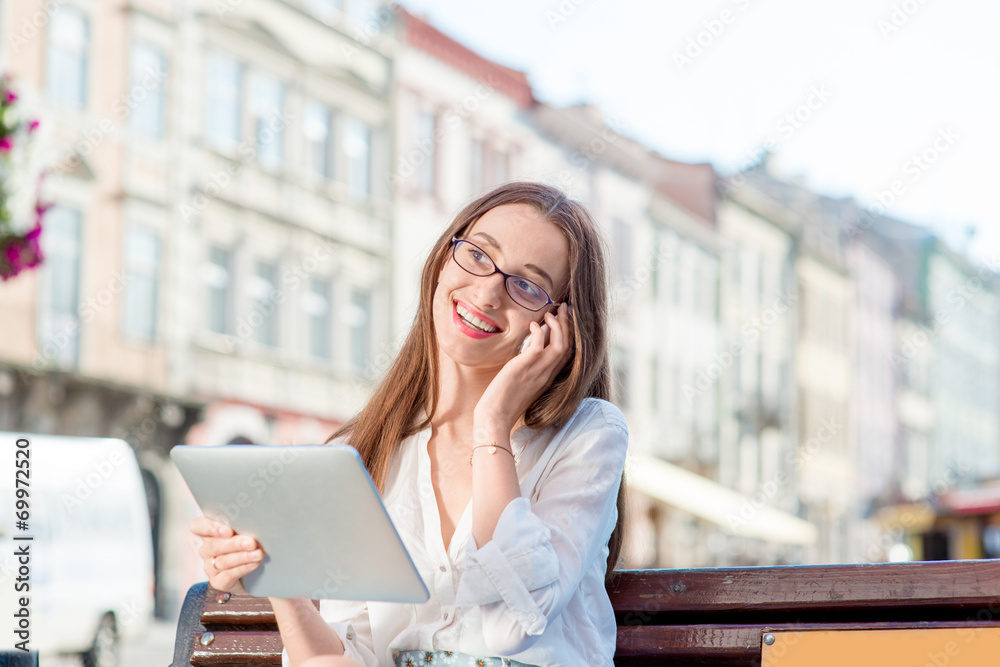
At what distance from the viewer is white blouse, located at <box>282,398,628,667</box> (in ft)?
6.71

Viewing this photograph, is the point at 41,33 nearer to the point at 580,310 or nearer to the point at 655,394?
the point at 580,310

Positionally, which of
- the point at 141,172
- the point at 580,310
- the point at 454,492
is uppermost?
the point at 141,172

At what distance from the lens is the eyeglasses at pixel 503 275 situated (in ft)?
7.89

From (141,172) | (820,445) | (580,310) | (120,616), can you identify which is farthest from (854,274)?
(580,310)

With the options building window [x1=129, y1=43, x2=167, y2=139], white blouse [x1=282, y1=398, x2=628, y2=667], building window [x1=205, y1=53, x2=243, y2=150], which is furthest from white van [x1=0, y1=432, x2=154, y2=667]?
building window [x1=205, y1=53, x2=243, y2=150]

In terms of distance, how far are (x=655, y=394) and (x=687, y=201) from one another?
6407 millimetres

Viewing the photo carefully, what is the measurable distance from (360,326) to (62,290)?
20.6 ft

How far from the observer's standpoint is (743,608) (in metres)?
2.48

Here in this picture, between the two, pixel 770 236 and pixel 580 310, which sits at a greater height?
pixel 770 236

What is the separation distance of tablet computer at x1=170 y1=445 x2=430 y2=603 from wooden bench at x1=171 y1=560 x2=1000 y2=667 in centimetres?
71

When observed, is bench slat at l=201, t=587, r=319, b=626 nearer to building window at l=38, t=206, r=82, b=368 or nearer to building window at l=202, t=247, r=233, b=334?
building window at l=38, t=206, r=82, b=368

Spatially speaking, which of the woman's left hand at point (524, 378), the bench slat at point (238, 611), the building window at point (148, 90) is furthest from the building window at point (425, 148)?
the woman's left hand at point (524, 378)

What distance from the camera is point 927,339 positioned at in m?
49.9

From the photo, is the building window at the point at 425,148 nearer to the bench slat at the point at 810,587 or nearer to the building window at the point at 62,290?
the building window at the point at 62,290
